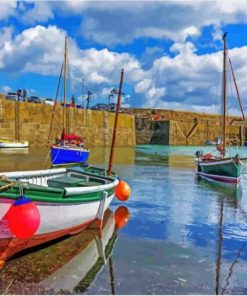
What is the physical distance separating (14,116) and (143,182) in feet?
68.6

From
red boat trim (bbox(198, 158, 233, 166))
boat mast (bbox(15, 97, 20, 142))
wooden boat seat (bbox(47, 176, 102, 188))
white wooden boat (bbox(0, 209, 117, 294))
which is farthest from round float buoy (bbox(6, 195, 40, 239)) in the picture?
boat mast (bbox(15, 97, 20, 142))

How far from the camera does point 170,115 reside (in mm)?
76062

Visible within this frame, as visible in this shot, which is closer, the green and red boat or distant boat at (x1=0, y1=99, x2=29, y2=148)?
the green and red boat

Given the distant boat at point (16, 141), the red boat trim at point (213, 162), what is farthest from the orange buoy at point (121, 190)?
the distant boat at point (16, 141)

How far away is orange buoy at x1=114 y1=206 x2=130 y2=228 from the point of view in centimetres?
975

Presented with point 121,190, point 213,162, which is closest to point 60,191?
point 121,190

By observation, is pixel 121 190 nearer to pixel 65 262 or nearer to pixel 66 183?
pixel 66 183

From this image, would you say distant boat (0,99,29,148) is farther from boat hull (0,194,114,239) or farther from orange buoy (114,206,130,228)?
boat hull (0,194,114,239)

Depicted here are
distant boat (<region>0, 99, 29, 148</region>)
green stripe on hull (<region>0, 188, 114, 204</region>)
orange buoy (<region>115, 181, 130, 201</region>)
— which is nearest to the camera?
green stripe on hull (<region>0, 188, 114, 204</region>)

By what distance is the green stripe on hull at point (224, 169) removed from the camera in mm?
18625

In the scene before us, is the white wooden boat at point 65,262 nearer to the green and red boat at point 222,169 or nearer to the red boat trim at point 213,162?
the green and red boat at point 222,169

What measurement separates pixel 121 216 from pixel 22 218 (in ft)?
15.4

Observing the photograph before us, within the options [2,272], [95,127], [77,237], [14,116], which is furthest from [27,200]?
[95,127]

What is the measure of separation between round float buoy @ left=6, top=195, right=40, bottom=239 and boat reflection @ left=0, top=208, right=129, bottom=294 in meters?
0.57
